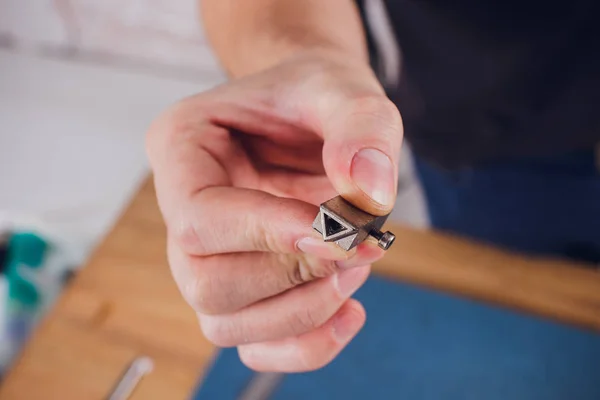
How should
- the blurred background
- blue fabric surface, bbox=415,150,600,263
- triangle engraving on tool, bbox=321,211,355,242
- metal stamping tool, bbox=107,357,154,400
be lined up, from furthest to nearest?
the blurred background < blue fabric surface, bbox=415,150,600,263 < metal stamping tool, bbox=107,357,154,400 < triangle engraving on tool, bbox=321,211,355,242

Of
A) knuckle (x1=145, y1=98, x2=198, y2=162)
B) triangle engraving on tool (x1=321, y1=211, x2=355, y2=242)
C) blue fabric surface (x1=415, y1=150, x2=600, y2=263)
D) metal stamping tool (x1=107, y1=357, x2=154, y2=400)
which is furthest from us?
blue fabric surface (x1=415, y1=150, x2=600, y2=263)

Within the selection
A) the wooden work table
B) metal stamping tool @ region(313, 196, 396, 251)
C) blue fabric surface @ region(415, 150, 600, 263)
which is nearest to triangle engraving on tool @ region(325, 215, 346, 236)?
metal stamping tool @ region(313, 196, 396, 251)

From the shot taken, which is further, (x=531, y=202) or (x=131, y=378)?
(x=531, y=202)

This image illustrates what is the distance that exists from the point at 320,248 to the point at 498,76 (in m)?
0.49

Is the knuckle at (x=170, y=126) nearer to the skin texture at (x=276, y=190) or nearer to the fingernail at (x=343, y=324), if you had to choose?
the skin texture at (x=276, y=190)

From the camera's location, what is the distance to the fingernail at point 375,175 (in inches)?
13.0

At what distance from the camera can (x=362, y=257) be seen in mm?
380

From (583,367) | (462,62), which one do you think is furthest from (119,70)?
(583,367)

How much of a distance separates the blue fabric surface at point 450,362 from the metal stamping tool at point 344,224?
42 cm

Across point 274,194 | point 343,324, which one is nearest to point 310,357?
point 343,324

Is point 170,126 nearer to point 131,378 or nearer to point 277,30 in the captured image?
point 277,30

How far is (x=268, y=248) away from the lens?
0.37 metres

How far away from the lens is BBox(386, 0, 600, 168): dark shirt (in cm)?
68

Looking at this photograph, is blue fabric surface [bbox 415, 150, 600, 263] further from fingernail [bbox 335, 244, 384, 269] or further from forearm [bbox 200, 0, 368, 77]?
fingernail [bbox 335, 244, 384, 269]
